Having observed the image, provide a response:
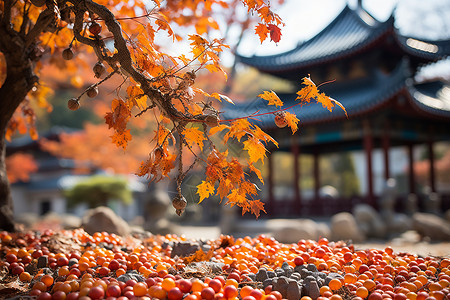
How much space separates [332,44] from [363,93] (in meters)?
2.56

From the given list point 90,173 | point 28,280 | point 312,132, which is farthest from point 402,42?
point 90,173

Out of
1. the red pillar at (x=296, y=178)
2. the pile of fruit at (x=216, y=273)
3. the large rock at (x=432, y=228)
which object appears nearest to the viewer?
the pile of fruit at (x=216, y=273)

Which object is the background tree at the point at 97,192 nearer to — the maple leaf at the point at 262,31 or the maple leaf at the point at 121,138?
the maple leaf at the point at 121,138

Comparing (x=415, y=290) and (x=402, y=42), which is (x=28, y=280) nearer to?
(x=415, y=290)

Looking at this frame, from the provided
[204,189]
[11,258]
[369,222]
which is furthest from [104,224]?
[369,222]

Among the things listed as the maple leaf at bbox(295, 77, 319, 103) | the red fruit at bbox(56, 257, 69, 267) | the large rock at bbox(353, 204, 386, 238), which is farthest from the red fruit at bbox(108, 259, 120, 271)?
the large rock at bbox(353, 204, 386, 238)

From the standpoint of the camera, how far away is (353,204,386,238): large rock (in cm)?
1073

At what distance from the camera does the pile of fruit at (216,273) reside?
2.23m

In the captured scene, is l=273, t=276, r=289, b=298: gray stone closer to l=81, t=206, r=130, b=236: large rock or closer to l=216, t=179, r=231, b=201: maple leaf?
l=216, t=179, r=231, b=201: maple leaf

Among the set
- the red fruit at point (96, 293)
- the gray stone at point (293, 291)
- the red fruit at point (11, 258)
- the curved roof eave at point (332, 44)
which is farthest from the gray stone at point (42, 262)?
the curved roof eave at point (332, 44)

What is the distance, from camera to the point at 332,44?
1424 centimetres

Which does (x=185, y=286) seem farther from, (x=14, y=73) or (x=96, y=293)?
(x=14, y=73)

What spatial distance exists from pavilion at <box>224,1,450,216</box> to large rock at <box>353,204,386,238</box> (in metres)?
0.85

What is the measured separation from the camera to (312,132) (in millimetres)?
13586
